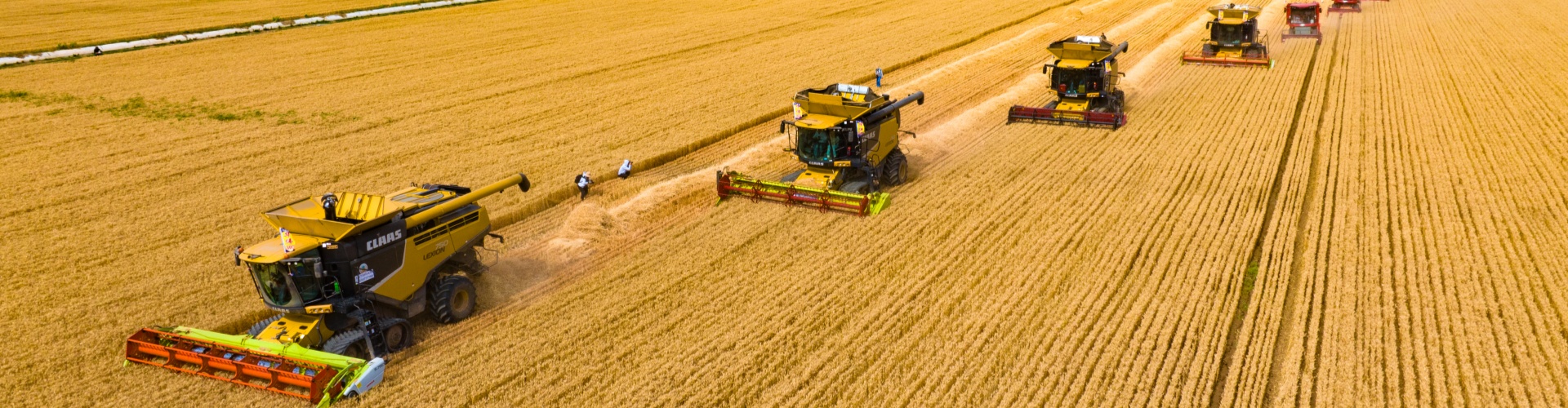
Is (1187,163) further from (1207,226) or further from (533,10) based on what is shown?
(533,10)

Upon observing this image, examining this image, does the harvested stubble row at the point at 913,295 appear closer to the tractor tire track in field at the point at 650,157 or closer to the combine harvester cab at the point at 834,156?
the combine harvester cab at the point at 834,156

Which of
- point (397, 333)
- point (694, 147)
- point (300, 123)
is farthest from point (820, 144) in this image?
point (300, 123)

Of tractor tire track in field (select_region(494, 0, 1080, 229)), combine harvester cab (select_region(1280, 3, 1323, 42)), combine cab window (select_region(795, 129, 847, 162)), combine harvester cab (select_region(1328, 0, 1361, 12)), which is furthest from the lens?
combine harvester cab (select_region(1328, 0, 1361, 12))

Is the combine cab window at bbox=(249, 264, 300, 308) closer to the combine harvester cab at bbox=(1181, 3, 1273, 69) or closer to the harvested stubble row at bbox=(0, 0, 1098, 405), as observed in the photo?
the harvested stubble row at bbox=(0, 0, 1098, 405)

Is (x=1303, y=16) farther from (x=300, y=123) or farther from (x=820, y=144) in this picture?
(x=300, y=123)

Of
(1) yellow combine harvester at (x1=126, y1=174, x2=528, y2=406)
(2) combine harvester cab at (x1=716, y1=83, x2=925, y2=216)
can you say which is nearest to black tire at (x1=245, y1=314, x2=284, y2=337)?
(1) yellow combine harvester at (x1=126, y1=174, x2=528, y2=406)

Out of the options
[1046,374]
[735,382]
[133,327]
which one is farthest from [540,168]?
[1046,374]

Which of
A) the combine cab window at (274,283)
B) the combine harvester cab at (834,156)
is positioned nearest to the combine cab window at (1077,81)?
the combine harvester cab at (834,156)
